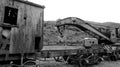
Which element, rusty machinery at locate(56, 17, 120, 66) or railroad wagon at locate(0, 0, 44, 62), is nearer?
railroad wagon at locate(0, 0, 44, 62)

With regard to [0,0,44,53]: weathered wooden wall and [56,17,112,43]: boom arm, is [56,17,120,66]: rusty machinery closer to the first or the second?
[56,17,112,43]: boom arm

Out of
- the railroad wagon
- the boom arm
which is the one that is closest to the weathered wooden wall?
the railroad wagon

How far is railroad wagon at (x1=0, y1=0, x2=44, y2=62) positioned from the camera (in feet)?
20.2

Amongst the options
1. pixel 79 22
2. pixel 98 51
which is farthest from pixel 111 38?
pixel 79 22

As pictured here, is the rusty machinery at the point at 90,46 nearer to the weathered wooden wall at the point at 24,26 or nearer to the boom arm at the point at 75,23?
the boom arm at the point at 75,23

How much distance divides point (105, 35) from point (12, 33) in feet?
32.8

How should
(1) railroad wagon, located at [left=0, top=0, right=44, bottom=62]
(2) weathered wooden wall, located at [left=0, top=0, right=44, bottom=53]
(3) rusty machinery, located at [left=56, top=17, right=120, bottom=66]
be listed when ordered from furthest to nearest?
1. (3) rusty machinery, located at [left=56, top=17, right=120, bottom=66]
2. (2) weathered wooden wall, located at [left=0, top=0, right=44, bottom=53]
3. (1) railroad wagon, located at [left=0, top=0, right=44, bottom=62]

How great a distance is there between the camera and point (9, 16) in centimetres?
777

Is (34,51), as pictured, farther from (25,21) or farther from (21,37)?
(25,21)

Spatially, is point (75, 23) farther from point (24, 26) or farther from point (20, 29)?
point (20, 29)

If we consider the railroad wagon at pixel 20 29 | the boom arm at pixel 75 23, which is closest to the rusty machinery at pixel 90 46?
the boom arm at pixel 75 23

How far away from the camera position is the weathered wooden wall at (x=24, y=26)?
6371mm

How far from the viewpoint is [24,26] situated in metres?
6.87

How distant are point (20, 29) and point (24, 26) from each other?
296 millimetres
